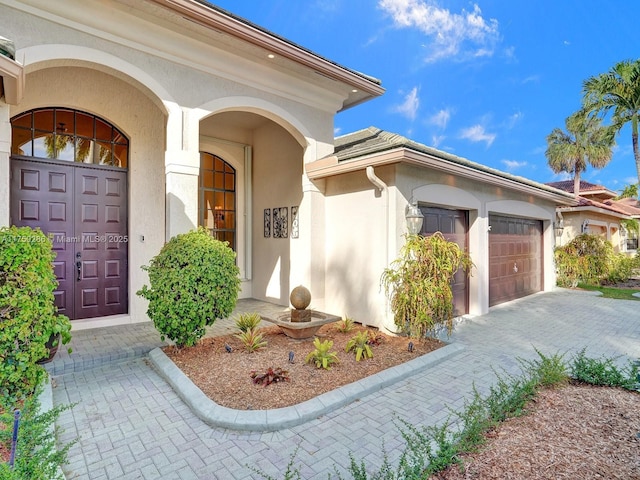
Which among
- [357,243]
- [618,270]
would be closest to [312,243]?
[357,243]

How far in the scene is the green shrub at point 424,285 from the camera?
528 cm

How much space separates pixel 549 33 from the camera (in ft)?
192

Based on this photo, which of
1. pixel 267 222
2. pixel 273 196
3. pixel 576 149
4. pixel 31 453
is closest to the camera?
pixel 31 453

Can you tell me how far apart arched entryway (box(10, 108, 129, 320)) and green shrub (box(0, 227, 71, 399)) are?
3088mm

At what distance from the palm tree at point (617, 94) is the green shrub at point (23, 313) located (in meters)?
20.9

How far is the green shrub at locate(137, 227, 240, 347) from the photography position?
4.60 meters

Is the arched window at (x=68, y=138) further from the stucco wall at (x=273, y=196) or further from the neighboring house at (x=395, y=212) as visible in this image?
the neighboring house at (x=395, y=212)

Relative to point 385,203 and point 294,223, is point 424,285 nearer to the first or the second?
point 385,203

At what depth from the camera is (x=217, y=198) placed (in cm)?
925

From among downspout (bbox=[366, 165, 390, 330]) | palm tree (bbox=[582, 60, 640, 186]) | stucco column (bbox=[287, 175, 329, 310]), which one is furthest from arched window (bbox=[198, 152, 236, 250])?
palm tree (bbox=[582, 60, 640, 186])

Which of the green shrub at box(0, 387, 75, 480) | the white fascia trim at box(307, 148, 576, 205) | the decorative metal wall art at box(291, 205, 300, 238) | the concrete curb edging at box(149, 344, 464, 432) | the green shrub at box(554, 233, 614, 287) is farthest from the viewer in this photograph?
the green shrub at box(554, 233, 614, 287)

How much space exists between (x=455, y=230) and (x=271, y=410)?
19.9ft

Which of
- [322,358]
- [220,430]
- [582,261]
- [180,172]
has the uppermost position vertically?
[180,172]

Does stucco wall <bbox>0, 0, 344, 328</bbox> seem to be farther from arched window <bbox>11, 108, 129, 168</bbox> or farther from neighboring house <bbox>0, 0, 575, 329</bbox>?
arched window <bbox>11, 108, 129, 168</bbox>
